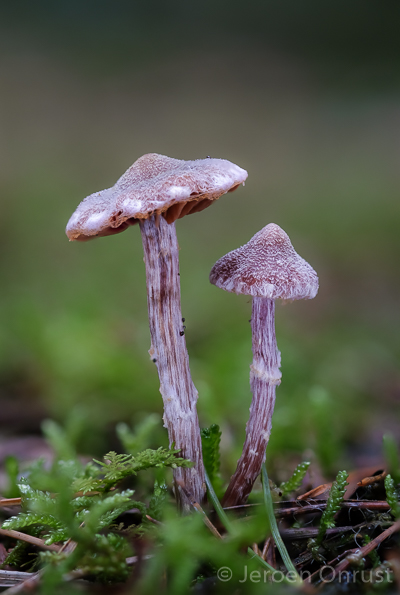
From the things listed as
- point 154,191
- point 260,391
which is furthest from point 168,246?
point 260,391

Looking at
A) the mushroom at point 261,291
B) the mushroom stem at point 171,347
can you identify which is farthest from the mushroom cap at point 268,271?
the mushroom stem at point 171,347

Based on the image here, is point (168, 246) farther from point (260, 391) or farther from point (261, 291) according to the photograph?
point (260, 391)

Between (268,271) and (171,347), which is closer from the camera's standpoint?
(268,271)

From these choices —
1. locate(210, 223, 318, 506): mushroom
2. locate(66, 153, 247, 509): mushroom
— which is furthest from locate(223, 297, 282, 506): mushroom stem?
locate(66, 153, 247, 509): mushroom

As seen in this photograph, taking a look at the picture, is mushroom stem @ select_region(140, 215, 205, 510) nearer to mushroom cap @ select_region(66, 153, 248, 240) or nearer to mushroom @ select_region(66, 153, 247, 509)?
mushroom @ select_region(66, 153, 247, 509)

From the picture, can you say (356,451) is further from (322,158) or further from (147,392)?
(322,158)

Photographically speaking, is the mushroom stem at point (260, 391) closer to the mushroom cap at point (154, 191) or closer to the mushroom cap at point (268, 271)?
the mushroom cap at point (268, 271)
